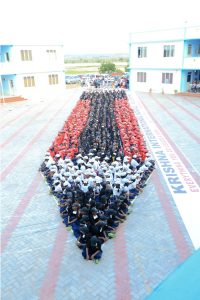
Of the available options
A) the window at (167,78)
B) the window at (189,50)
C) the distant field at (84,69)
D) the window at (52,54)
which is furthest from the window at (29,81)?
the distant field at (84,69)

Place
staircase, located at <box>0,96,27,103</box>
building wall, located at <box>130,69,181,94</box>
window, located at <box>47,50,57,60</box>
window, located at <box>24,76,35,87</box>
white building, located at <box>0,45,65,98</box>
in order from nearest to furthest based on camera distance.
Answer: staircase, located at <box>0,96,27,103</box>, white building, located at <box>0,45,65,98</box>, window, located at <box>24,76,35,87</box>, building wall, located at <box>130,69,181,94</box>, window, located at <box>47,50,57,60</box>

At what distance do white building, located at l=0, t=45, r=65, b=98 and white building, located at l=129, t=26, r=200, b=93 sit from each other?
829cm

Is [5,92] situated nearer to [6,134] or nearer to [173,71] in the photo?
[6,134]

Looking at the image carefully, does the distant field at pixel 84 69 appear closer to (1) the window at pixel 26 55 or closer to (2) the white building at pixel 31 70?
(2) the white building at pixel 31 70

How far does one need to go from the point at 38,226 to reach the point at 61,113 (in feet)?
49.9

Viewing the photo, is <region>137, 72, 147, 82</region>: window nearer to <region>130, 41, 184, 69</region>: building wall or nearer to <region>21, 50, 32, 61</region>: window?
<region>130, 41, 184, 69</region>: building wall

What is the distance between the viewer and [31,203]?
941cm

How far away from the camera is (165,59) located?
1174 inches

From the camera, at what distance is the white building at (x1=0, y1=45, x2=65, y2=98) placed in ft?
92.3

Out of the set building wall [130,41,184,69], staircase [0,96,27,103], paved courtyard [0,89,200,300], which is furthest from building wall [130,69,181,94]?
paved courtyard [0,89,200,300]

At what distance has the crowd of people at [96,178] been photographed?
720 centimetres

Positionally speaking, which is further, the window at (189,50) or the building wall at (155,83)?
the building wall at (155,83)

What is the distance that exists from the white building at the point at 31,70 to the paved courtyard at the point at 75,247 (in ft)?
55.3

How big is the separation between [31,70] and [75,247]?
999 inches
